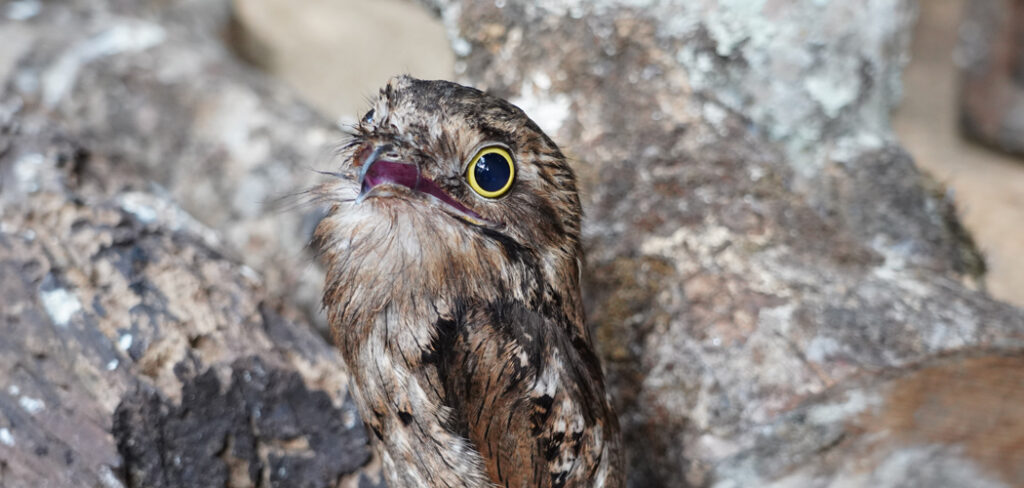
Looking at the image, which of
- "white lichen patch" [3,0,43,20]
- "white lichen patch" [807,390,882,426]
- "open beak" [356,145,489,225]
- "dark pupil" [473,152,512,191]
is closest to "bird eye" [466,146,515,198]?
"dark pupil" [473,152,512,191]

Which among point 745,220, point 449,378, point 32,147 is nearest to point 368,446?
point 449,378

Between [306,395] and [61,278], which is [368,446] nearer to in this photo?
[306,395]

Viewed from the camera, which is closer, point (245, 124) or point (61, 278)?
point (61, 278)

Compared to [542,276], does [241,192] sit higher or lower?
lower

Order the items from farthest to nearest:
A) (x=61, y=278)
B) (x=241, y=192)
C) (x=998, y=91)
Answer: (x=998, y=91)
(x=241, y=192)
(x=61, y=278)

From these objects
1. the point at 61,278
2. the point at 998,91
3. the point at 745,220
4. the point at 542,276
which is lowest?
the point at 61,278

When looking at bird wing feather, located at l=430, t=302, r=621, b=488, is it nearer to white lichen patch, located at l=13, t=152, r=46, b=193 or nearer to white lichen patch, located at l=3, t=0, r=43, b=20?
white lichen patch, located at l=13, t=152, r=46, b=193

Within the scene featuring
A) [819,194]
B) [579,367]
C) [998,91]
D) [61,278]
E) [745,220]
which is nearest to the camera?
[579,367]

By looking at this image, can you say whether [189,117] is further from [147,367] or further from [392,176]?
[392,176]
